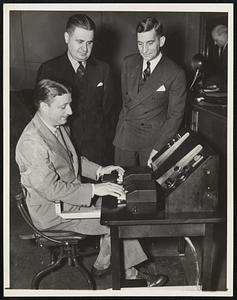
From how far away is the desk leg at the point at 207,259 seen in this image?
2.19 metres

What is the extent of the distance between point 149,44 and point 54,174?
1200 mm

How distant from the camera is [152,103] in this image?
2908 mm

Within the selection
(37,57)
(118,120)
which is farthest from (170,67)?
(37,57)

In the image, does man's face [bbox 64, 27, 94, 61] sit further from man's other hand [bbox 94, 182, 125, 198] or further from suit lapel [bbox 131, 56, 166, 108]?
man's other hand [bbox 94, 182, 125, 198]

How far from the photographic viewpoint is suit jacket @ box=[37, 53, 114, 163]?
2846mm

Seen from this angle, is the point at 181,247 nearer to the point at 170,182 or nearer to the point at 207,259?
the point at 207,259

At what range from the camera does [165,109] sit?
294 centimetres

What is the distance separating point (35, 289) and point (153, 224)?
40.6 inches

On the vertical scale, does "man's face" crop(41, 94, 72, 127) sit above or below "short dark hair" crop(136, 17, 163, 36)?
below

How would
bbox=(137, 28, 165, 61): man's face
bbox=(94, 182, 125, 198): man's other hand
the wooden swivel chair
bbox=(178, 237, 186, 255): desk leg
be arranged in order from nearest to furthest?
bbox=(94, 182, 125, 198): man's other hand < the wooden swivel chair < bbox=(137, 28, 165, 61): man's face < bbox=(178, 237, 186, 255): desk leg

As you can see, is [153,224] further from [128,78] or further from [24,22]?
[24,22]

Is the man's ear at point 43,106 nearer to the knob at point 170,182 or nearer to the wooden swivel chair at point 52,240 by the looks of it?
the wooden swivel chair at point 52,240

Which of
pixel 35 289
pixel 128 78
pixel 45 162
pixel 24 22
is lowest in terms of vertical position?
pixel 35 289

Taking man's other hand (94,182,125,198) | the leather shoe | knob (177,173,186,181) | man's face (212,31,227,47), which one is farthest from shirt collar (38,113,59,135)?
man's face (212,31,227,47)
